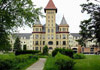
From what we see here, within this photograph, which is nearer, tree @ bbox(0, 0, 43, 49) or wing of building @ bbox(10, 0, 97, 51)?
tree @ bbox(0, 0, 43, 49)

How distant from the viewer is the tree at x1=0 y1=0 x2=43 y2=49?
51.4 ft

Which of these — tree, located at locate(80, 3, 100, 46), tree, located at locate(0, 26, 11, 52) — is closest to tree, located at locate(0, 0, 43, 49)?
tree, located at locate(0, 26, 11, 52)

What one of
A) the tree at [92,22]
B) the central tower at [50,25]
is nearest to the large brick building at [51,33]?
the central tower at [50,25]

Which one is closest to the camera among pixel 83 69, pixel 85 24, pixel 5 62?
pixel 5 62

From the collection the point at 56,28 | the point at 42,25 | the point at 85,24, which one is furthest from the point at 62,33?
the point at 85,24

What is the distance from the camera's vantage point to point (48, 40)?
229 feet

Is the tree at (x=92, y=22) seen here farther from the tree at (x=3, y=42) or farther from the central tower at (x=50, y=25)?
the central tower at (x=50, y=25)

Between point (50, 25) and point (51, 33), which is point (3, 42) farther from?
point (51, 33)

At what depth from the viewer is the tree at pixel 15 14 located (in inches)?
617

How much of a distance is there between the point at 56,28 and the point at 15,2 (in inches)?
2238

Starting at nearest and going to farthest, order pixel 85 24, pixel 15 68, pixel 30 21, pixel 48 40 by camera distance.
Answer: pixel 15 68
pixel 30 21
pixel 85 24
pixel 48 40

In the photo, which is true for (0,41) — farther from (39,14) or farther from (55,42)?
(55,42)

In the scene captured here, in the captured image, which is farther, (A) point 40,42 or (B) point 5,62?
(A) point 40,42

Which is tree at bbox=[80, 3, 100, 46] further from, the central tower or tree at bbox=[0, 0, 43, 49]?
the central tower
